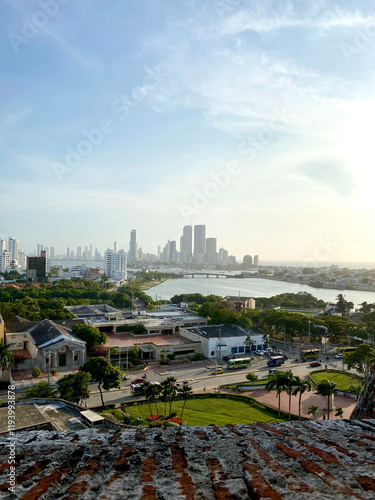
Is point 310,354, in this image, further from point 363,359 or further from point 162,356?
point 162,356

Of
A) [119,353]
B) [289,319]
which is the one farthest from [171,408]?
[289,319]

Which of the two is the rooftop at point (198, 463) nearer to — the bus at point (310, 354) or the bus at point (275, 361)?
the bus at point (275, 361)

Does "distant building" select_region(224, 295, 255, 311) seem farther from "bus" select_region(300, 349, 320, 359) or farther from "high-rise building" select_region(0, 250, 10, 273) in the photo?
"high-rise building" select_region(0, 250, 10, 273)

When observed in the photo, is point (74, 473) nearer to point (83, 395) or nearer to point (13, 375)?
point (83, 395)

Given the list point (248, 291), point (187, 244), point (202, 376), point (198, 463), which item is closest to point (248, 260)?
point (187, 244)

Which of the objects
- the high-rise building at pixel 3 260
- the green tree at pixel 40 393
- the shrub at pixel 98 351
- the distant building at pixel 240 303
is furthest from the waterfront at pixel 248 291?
the high-rise building at pixel 3 260

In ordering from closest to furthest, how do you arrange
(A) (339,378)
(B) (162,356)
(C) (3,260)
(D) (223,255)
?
(A) (339,378), (B) (162,356), (C) (3,260), (D) (223,255)
